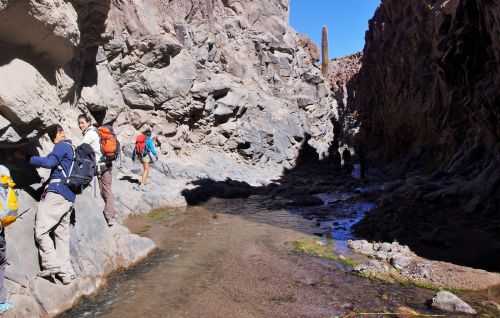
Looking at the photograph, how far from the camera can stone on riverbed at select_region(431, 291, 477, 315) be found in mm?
5566

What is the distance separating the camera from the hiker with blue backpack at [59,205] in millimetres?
5180

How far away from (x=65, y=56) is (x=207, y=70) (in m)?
18.3

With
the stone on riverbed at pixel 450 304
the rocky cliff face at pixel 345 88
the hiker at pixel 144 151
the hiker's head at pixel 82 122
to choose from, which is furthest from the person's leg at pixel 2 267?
the rocky cliff face at pixel 345 88

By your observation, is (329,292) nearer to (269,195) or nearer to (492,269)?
(492,269)

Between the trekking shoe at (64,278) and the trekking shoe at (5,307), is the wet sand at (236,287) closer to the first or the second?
the trekking shoe at (64,278)

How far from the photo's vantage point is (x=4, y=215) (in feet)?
14.1

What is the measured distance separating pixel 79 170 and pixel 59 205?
590 mm

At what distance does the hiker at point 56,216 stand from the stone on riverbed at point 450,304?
5485 millimetres

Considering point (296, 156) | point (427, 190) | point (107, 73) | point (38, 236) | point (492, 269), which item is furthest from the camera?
point (296, 156)

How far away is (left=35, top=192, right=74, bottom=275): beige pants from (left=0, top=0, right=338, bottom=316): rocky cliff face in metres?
0.18

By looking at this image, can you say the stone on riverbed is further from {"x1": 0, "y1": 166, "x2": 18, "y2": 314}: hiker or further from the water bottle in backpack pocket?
{"x1": 0, "y1": 166, "x2": 18, "y2": 314}: hiker

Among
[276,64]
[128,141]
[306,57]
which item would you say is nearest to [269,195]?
[128,141]

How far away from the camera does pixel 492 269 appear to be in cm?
734

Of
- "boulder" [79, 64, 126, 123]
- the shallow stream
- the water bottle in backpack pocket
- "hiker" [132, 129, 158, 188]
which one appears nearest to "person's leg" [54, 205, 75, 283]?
the water bottle in backpack pocket
